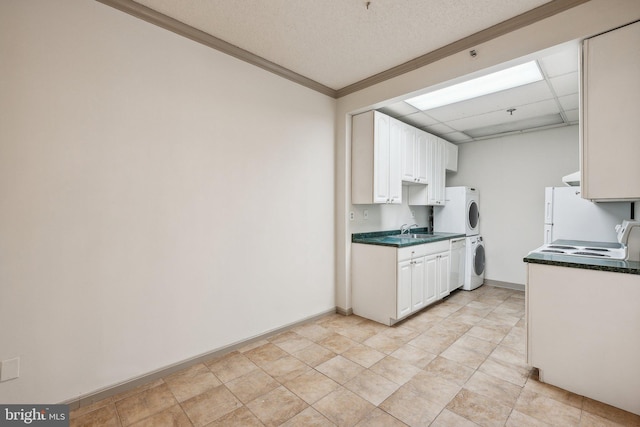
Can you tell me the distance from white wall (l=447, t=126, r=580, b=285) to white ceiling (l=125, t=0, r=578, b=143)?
1023 millimetres

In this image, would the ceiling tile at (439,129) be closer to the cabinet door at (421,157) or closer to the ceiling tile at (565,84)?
the cabinet door at (421,157)

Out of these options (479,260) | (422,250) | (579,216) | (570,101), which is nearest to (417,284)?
(422,250)

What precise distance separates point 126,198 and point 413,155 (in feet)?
11.1

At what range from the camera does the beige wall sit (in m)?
1.87

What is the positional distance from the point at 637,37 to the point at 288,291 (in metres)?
3.29

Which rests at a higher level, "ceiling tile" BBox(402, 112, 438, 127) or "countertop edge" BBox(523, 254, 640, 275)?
"ceiling tile" BBox(402, 112, 438, 127)

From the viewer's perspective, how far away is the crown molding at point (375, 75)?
6.58ft

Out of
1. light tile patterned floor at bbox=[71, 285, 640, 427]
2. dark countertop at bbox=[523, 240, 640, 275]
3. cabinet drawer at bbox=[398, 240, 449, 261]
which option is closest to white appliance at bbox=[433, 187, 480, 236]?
cabinet drawer at bbox=[398, 240, 449, 261]

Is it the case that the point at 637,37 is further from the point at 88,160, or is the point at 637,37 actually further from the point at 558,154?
the point at 88,160

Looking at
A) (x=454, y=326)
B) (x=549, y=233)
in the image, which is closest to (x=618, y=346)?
(x=454, y=326)

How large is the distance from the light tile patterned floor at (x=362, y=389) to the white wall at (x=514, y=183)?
6.84ft

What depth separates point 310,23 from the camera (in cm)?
225

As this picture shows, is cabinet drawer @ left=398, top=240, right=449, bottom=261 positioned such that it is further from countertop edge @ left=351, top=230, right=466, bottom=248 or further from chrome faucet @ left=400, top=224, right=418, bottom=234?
chrome faucet @ left=400, top=224, right=418, bottom=234

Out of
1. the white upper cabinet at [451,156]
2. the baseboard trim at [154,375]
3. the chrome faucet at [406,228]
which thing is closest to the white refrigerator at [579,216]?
the white upper cabinet at [451,156]
